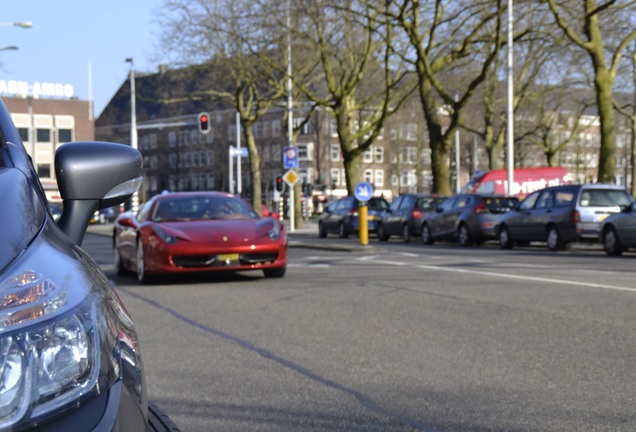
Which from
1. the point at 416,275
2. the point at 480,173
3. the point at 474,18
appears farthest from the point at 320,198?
the point at 416,275

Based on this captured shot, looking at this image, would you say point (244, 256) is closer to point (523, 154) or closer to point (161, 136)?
point (523, 154)

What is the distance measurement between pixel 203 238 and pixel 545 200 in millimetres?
13957

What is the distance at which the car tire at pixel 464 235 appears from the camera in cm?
3006

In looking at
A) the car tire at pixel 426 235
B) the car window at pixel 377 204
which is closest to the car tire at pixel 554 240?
the car tire at pixel 426 235

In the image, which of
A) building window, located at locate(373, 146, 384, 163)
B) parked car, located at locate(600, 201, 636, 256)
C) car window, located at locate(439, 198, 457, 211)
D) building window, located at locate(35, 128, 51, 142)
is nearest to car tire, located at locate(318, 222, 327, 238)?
car window, located at locate(439, 198, 457, 211)

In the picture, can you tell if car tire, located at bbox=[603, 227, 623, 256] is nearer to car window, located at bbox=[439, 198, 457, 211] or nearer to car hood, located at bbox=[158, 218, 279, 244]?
car window, located at bbox=[439, 198, 457, 211]

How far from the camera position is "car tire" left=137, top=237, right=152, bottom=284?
14938 mm

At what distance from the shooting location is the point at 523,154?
257ft

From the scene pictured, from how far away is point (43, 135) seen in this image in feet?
346

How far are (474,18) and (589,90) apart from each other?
57.0 feet

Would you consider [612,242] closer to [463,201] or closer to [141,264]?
[463,201]

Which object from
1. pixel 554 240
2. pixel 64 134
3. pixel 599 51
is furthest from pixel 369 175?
pixel 554 240

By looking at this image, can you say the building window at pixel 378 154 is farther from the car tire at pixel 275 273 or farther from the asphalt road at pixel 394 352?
the asphalt road at pixel 394 352

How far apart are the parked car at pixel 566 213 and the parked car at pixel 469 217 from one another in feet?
8.65
